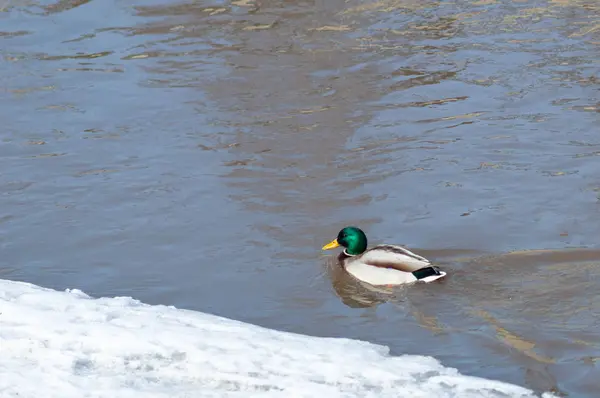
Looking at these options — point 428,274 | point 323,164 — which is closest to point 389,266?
point 428,274

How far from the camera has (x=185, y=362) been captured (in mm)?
7883

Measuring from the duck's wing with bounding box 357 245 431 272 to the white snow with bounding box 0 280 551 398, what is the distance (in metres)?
1.18

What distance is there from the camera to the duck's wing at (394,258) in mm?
9367

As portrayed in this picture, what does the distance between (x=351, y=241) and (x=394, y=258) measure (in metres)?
0.68

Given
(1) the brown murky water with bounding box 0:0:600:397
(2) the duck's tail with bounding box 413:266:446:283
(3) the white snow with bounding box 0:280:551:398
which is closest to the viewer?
(3) the white snow with bounding box 0:280:551:398

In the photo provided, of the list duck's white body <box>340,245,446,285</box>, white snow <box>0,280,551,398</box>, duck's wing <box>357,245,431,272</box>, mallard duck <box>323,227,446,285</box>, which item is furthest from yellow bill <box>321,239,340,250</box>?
white snow <box>0,280,551,398</box>

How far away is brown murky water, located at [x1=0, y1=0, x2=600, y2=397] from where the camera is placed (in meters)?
9.12

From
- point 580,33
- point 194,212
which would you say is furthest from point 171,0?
point 194,212

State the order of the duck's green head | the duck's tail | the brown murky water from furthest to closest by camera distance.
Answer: the duck's green head → the duck's tail → the brown murky water

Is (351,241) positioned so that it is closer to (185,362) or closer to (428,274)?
(428,274)

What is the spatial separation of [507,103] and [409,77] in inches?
62.6

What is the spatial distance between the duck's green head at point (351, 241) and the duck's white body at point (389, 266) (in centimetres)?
7

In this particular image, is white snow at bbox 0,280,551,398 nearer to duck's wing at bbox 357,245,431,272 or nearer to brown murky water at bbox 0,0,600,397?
brown murky water at bbox 0,0,600,397

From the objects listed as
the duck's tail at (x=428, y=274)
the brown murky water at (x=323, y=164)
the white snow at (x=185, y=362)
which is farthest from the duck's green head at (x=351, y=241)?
the white snow at (x=185, y=362)
